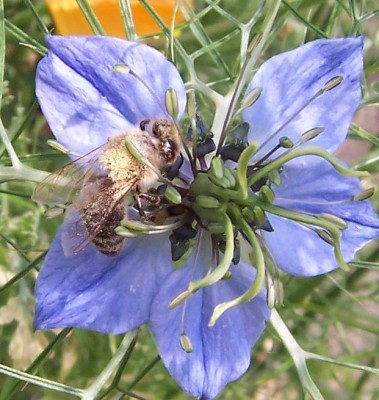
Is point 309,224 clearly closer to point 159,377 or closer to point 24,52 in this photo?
point 159,377

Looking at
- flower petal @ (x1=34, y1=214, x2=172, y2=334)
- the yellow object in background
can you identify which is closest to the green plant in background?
flower petal @ (x1=34, y1=214, x2=172, y2=334)

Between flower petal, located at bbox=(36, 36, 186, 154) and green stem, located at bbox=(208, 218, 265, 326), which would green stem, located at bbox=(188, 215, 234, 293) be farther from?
flower petal, located at bbox=(36, 36, 186, 154)

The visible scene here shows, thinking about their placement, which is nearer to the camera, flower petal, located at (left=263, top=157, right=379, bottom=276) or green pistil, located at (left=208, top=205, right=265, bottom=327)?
green pistil, located at (left=208, top=205, right=265, bottom=327)

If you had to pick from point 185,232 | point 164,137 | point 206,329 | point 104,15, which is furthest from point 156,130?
point 104,15

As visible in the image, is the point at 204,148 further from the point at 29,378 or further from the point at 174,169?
the point at 29,378

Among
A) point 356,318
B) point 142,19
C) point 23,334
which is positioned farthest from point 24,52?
point 356,318

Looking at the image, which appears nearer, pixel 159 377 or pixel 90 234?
pixel 90 234
